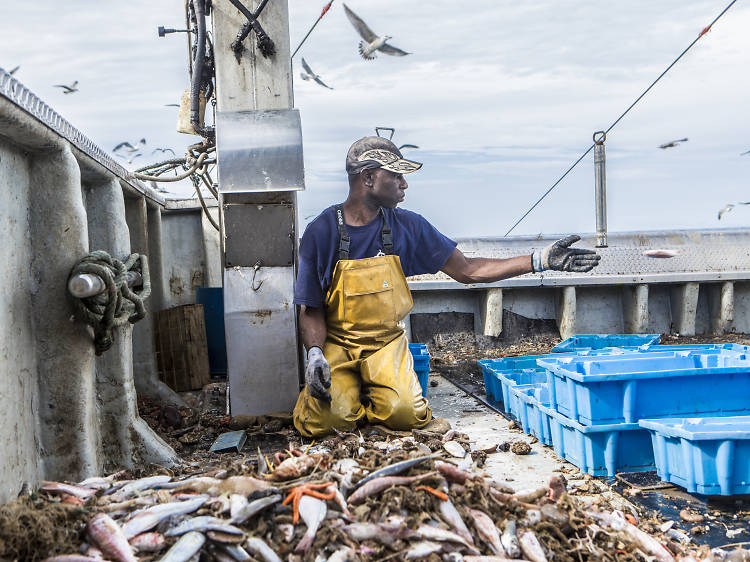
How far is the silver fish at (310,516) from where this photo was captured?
2.42 m

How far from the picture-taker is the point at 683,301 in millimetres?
7906

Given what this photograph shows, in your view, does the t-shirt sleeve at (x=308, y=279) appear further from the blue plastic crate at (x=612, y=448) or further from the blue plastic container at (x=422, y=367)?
the blue plastic crate at (x=612, y=448)

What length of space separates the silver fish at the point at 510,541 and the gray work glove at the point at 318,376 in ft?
6.42

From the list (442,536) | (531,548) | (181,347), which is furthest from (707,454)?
(181,347)

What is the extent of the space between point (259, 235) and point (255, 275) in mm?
292

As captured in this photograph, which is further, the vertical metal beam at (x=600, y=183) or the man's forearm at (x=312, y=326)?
the vertical metal beam at (x=600, y=183)

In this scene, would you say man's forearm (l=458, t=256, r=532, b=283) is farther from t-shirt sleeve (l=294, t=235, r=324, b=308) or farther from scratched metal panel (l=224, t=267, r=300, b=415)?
scratched metal panel (l=224, t=267, r=300, b=415)

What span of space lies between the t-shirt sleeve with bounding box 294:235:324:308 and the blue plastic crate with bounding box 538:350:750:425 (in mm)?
1581

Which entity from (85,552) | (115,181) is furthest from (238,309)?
(85,552)

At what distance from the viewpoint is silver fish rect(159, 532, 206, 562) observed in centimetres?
230

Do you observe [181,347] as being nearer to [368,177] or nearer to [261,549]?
[368,177]

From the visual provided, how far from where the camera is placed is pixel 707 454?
10.3 feet

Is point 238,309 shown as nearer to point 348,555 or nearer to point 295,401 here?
point 295,401

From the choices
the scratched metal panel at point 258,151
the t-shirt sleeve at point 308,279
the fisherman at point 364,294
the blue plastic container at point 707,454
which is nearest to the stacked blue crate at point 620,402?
the blue plastic container at point 707,454
